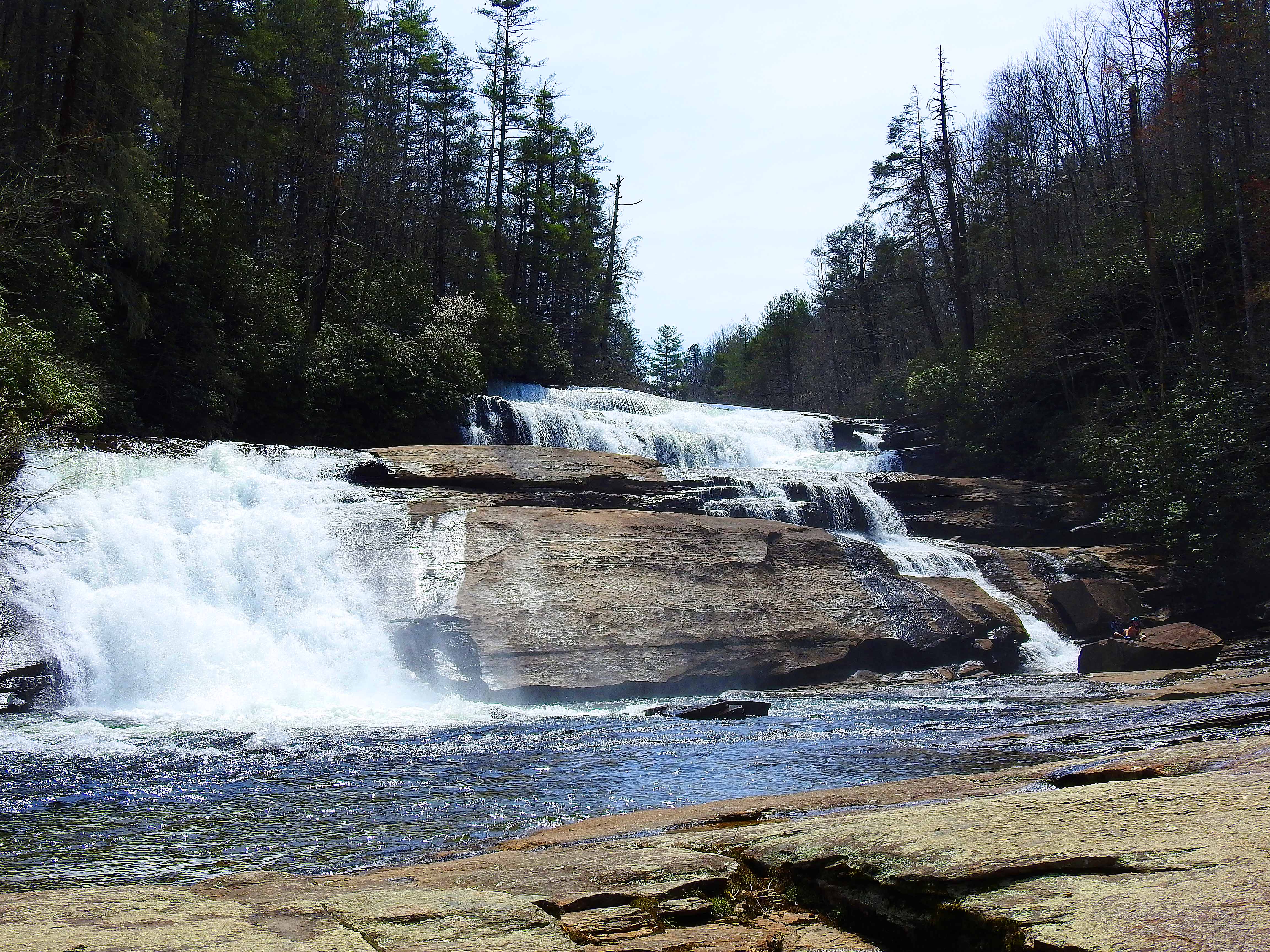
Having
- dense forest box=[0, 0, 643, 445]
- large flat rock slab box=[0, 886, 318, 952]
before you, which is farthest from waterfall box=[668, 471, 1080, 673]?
large flat rock slab box=[0, 886, 318, 952]

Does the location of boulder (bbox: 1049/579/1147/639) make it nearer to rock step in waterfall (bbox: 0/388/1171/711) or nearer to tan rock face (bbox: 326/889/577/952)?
rock step in waterfall (bbox: 0/388/1171/711)

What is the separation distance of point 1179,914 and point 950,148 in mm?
36136

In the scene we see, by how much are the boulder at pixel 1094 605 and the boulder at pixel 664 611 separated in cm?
284

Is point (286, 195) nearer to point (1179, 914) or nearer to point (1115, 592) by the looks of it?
point (1115, 592)

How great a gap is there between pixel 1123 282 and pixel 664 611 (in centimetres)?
1802

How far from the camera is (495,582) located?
562 inches

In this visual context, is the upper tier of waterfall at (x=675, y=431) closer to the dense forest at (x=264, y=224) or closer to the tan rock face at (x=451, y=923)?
the dense forest at (x=264, y=224)

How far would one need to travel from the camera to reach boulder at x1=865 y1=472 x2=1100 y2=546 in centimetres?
2102

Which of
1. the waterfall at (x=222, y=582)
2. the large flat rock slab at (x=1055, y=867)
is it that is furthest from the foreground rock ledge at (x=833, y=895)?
the waterfall at (x=222, y=582)

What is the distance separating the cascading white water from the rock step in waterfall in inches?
3.9

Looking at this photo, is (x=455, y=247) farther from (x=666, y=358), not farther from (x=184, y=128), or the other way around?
(x=666, y=358)

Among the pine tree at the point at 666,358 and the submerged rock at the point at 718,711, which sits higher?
the pine tree at the point at 666,358

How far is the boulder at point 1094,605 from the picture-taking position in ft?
57.8

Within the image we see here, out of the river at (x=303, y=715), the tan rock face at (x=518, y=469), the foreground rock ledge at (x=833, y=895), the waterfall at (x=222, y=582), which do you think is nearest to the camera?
the foreground rock ledge at (x=833, y=895)
